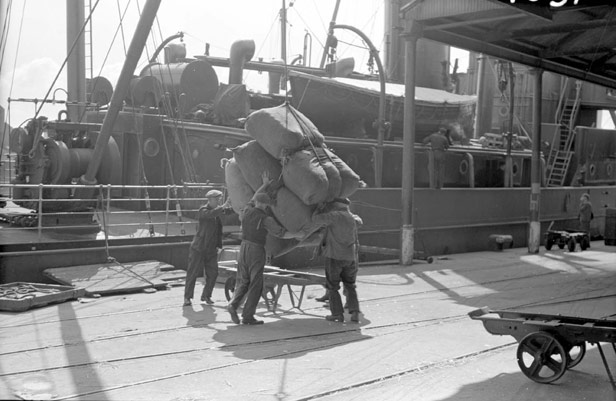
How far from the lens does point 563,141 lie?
30891 mm

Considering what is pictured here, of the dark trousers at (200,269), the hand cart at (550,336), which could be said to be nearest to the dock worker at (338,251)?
the dark trousers at (200,269)

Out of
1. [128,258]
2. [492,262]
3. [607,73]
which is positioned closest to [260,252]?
[128,258]

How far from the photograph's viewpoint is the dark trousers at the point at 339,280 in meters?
10.1

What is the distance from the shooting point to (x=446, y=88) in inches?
1120

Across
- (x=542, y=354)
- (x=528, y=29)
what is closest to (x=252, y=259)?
(x=542, y=354)

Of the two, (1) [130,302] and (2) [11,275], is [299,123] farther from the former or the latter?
(2) [11,275]

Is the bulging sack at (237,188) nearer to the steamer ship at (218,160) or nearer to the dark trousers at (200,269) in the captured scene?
the dark trousers at (200,269)

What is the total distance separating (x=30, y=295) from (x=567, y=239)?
15259mm

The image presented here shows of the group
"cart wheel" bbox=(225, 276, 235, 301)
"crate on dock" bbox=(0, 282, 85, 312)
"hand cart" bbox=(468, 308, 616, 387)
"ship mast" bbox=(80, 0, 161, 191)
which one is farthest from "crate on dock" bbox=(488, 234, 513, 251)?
"hand cart" bbox=(468, 308, 616, 387)

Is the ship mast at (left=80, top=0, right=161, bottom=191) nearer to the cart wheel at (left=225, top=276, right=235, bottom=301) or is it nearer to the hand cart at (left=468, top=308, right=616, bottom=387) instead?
the cart wheel at (left=225, top=276, right=235, bottom=301)

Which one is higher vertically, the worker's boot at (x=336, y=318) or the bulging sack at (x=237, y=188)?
the bulging sack at (x=237, y=188)

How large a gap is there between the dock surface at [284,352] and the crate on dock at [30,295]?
15 centimetres

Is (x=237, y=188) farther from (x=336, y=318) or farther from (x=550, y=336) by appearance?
(x=550, y=336)

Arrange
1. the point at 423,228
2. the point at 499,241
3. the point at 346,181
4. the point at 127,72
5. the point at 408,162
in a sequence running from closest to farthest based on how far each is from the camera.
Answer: the point at 346,181 → the point at 127,72 → the point at 408,162 → the point at 423,228 → the point at 499,241
